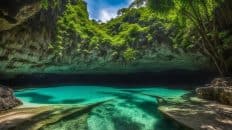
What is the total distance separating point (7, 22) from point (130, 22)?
1562cm

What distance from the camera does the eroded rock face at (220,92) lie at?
1166cm

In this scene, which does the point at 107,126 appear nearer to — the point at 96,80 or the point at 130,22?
the point at 130,22

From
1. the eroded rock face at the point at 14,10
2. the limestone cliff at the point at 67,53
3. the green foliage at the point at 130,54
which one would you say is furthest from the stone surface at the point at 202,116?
the green foliage at the point at 130,54

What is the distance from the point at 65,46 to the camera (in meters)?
23.0

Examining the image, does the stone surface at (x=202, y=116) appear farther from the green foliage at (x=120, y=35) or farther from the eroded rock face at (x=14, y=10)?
the eroded rock face at (x=14, y=10)

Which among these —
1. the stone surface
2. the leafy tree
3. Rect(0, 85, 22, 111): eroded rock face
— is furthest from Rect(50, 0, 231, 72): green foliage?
Rect(0, 85, 22, 111): eroded rock face

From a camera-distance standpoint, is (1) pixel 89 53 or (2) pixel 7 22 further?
(1) pixel 89 53

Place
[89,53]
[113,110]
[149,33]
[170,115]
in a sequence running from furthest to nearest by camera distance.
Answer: [89,53], [149,33], [113,110], [170,115]

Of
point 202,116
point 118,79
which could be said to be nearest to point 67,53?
point 118,79

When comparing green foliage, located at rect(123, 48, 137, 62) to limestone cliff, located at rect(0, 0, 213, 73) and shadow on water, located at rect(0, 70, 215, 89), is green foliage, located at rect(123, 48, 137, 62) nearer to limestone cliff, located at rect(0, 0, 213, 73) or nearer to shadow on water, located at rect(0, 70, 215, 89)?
limestone cliff, located at rect(0, 0, 213, 73)

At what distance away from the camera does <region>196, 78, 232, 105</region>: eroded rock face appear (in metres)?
11.7

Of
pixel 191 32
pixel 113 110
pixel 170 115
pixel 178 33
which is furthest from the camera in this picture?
pixel 178 33

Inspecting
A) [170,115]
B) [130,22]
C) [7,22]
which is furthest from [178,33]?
[7,22]

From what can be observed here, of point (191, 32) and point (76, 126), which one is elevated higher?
point (191, 32)
